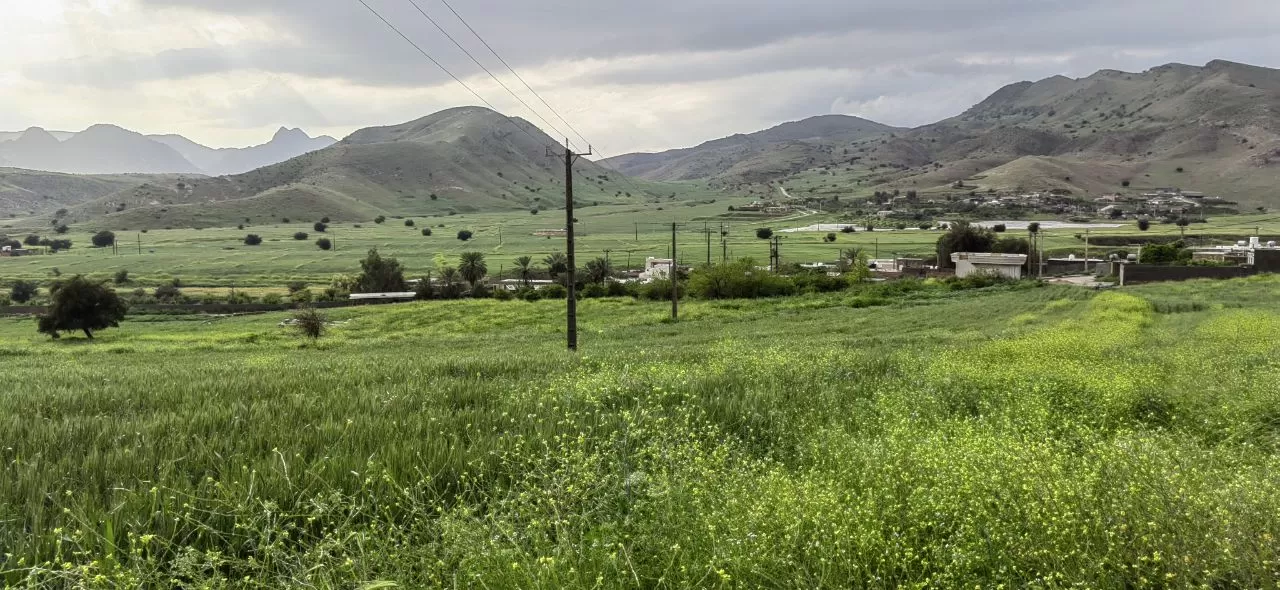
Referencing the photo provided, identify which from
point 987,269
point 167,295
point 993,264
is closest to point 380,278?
point 167,295

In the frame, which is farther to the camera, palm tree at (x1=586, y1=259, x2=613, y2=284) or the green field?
the green field

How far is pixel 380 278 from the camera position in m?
108

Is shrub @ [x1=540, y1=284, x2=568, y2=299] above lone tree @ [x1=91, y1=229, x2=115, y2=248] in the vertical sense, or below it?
below

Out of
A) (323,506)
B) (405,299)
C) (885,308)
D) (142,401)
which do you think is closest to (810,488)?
(323,506)

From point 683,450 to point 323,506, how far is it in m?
2.74

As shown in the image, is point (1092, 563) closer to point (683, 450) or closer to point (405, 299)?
point (683, 450)

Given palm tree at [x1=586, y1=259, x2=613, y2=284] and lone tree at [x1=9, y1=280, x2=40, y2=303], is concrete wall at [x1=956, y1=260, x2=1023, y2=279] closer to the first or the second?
palm tree at [x1=586, y1=259, x2=613, y2=284]

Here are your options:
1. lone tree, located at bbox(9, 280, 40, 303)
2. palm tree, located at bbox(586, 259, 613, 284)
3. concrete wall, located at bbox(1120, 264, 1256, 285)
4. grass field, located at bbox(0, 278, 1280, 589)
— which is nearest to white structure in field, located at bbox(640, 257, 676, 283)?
palm tree, located at bbox(586, 259, 613, 284)

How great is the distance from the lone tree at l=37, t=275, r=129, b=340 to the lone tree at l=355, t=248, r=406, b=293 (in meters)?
40.4

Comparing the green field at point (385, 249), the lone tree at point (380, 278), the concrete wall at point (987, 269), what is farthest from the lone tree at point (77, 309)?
the concrete wall at point (987, 269)

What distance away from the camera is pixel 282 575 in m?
4.11

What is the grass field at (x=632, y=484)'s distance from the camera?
13.3 ft

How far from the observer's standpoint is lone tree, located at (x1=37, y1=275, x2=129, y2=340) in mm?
65250

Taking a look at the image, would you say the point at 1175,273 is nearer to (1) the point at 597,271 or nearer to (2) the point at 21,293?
(1) the point at 597,271
